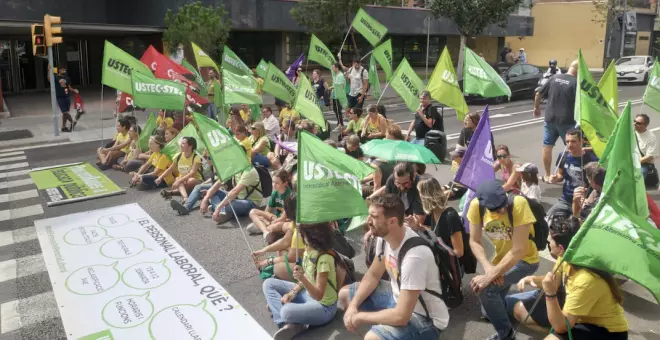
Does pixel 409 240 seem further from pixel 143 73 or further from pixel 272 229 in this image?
pixel 143 73

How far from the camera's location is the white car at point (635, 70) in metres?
27.2

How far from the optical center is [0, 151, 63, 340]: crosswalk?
5301 mm

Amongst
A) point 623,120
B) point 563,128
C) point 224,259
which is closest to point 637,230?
point 623,120

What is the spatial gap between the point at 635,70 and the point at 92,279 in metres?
28.0

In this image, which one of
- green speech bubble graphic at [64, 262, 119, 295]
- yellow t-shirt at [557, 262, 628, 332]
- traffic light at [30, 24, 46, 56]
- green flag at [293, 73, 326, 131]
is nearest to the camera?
Answer: yellow t-shirt at [557, 262, 628, 332]

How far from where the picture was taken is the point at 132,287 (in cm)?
596

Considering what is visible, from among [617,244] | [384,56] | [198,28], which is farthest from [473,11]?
[617,244]

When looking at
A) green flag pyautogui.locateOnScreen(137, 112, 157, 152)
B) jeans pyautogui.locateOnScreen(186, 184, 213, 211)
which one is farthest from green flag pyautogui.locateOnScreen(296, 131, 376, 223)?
green flag pyautogui.locateOnScreen(137, 112, 157, 152)

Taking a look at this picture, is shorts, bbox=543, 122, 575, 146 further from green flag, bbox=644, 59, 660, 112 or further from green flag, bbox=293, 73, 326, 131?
green flag, bbox=293, 73, 326, 131

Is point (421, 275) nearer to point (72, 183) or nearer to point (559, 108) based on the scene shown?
point (559, 108)

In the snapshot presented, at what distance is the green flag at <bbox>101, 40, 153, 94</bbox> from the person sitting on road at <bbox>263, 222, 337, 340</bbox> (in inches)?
291

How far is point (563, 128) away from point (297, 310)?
6302mm

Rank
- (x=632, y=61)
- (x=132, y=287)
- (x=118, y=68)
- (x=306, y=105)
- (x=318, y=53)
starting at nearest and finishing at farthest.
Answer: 1. (x=132, y=287)
2. (x=306, y=105)
3. (x=118, y=68)
4. (x=318, y=53)
5. (x=632, y=61)

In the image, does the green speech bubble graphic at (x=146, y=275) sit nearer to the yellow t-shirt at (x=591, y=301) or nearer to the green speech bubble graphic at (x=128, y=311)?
the green speech bubble graphic at (x=128, y=311)
